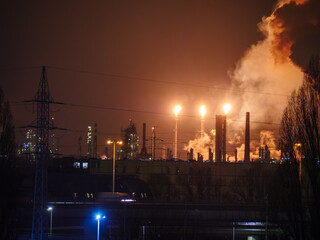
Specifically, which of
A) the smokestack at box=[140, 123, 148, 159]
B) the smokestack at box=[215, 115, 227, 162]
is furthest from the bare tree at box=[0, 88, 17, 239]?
the smokestack at box=[140, 123, 148, 159]

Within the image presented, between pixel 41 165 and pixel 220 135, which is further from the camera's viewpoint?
pixel 220 135

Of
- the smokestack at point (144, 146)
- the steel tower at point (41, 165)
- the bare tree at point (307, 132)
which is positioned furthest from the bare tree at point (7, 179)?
the smokestack at point (144, 146)

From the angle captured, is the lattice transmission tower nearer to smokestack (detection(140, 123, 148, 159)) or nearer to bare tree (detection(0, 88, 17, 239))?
bare tree (detection(0, 88, 17, 239))

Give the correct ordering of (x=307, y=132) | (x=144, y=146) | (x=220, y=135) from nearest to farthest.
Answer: (x=307, y=132)
(x=220, y=135)
(x=144, y=146)

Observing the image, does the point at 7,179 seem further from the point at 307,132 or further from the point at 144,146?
the point at 144,146

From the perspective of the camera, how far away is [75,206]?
1403 inches

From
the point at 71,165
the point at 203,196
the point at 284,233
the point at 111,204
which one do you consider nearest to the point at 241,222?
the point at 111,204

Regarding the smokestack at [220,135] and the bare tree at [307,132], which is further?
the smokestack at [220,135]

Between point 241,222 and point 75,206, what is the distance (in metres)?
12.7

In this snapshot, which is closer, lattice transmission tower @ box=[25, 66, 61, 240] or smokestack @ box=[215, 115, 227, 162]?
lattice transmission tower @ box=[25, 66, 61, 240]

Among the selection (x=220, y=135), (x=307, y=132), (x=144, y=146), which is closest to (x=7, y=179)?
(x=307, y=132)

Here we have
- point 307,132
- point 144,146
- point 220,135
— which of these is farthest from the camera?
point 144,146

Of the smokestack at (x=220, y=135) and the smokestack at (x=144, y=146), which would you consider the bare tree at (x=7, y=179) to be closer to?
the smokestack at (x=220, y=135)

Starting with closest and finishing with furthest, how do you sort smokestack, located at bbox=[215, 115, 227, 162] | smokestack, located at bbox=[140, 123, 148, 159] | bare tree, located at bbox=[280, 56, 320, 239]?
bare tree, located at bbox=[280, 56, 320, 239]
smokestack, located at bbox=[215, 115, 227, 162]
smokestack, located at bbox=[140, 123, 148, 159]
